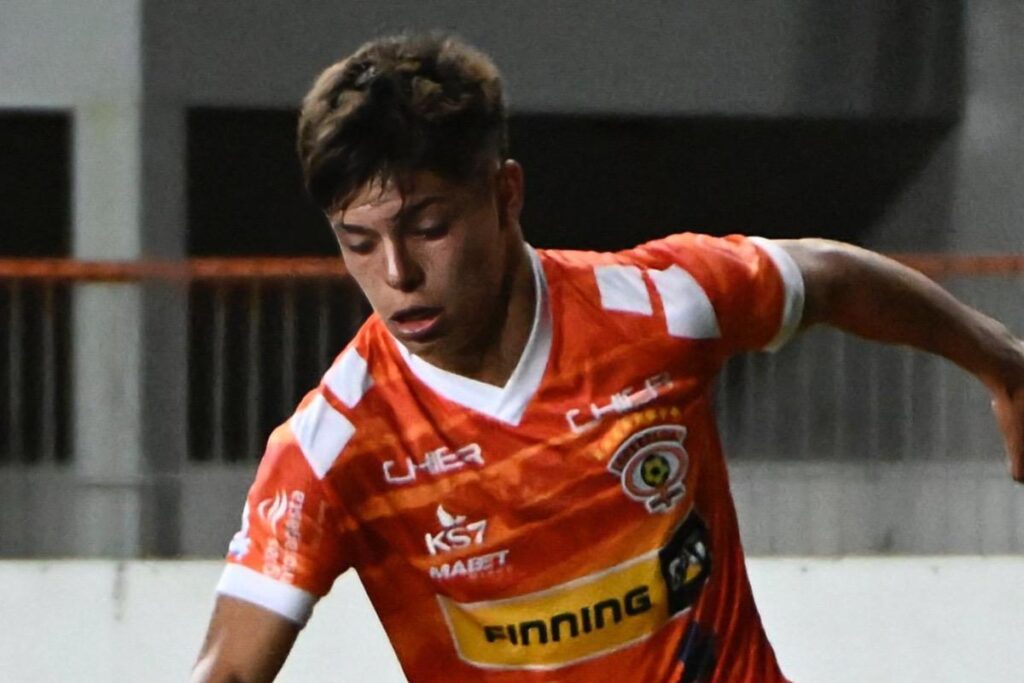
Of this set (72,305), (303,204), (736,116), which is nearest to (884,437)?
(72,305)

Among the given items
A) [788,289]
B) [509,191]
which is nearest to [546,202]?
[788,289]

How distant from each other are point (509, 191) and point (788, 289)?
1.11 ft

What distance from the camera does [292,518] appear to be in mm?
1912

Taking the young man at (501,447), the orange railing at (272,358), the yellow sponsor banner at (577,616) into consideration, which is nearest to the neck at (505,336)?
the young man at (501,447)

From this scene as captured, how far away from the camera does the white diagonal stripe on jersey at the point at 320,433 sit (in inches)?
75.3

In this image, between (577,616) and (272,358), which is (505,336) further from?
(272,358)

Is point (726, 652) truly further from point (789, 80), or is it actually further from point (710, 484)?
point (789, 80)

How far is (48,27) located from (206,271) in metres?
2.21

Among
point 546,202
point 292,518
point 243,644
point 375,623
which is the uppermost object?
point 292,518

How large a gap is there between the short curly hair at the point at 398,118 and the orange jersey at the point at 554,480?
180 millimetres

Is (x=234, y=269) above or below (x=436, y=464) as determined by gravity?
below

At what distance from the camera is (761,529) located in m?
5.14

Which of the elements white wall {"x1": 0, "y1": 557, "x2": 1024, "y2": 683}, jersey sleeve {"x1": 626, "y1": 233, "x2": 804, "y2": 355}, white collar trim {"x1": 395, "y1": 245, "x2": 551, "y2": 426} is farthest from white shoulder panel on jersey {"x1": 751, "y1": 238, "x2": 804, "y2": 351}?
white wall {"x1": 0, "y1": 557, "x2": 1024, "y2": 683}

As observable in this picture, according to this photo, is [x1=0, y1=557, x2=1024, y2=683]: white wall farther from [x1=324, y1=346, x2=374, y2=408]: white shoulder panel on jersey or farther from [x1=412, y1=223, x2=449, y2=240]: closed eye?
[x1=412, y1=223, x2=449, y2=240]: closed eye
